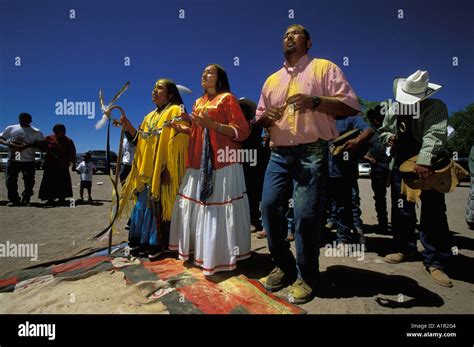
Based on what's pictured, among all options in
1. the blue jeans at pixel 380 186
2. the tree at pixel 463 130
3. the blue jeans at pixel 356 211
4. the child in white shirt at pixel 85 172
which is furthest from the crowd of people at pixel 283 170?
the tree at pixel 463 130

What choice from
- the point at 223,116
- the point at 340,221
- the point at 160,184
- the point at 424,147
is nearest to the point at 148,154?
the point at 160,184

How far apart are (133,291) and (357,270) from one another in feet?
7.13

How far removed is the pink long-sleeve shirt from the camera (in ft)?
6.89

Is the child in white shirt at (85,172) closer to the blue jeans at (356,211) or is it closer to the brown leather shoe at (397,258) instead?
the blue jeans at (356,211)

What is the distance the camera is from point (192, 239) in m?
2.82

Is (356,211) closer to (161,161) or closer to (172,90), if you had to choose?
(161,161)

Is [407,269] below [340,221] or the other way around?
below

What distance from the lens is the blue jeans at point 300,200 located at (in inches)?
82.7

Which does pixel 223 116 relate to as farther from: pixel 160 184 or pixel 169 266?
pixel 169 266

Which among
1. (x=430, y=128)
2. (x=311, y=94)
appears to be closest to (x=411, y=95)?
(x=430, y=128)

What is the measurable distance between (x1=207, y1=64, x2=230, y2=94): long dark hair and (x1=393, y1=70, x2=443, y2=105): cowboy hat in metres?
1.82

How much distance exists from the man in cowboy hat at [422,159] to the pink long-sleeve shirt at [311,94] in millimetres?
969

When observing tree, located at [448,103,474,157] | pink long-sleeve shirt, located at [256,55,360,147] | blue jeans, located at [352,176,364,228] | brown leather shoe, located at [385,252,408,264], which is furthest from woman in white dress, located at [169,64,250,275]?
Answer: tree, located at [448,103,474,157]

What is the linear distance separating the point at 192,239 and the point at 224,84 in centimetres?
169
